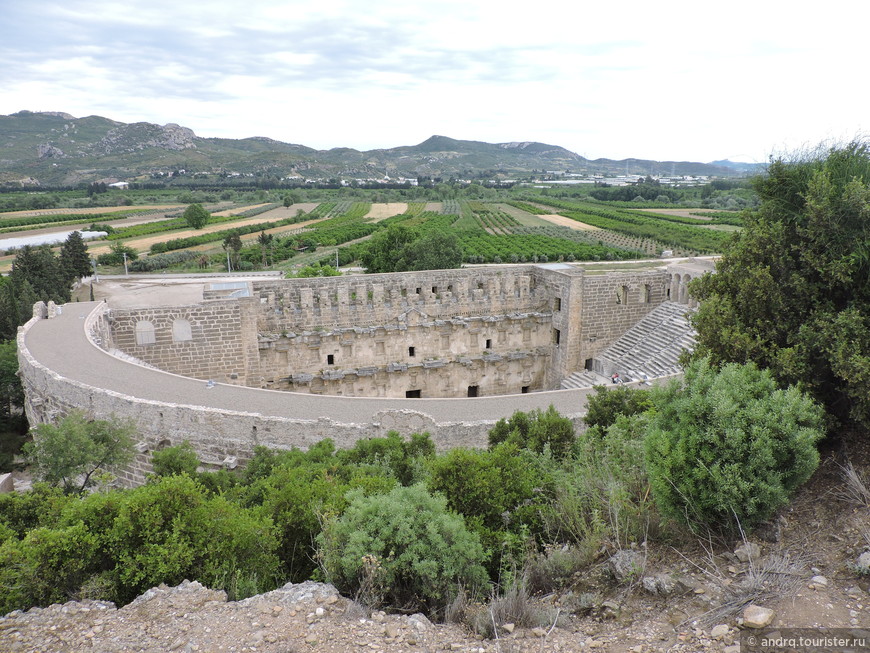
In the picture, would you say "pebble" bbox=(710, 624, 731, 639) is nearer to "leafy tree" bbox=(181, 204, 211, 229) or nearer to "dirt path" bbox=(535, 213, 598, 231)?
"dirt path" bbox=(535, 213, 598, 231)

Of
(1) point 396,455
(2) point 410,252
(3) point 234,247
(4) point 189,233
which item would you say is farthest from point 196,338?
(4) point 189,233

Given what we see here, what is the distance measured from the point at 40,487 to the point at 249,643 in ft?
18.0

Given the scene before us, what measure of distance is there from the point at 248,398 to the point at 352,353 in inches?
290

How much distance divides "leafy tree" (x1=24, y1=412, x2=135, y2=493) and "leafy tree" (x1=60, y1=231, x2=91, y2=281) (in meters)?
28.2

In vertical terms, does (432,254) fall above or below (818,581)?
above

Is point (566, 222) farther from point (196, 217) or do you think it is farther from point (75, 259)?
point (75, 259)

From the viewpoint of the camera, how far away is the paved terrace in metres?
13.0

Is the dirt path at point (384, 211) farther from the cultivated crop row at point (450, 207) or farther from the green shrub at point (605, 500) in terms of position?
the green shrub at point (605, 500)

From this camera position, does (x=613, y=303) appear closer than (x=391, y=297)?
No

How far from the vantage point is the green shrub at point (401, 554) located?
569cm

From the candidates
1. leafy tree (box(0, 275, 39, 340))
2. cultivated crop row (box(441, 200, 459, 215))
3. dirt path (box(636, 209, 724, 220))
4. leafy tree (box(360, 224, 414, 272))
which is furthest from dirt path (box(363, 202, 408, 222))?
leafy tree (box(0, 275, 39, 340))

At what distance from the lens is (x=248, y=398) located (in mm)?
13742

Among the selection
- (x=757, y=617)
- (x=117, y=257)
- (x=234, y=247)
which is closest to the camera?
(x=757, y=617)

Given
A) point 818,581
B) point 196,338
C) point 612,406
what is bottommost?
point 196,338
